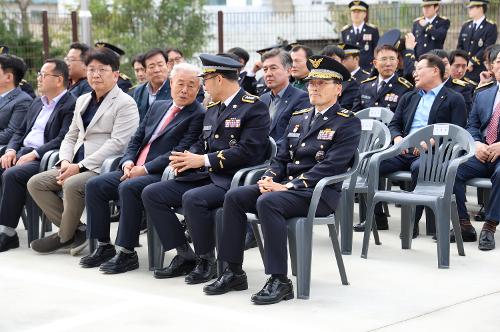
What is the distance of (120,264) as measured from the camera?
669cm

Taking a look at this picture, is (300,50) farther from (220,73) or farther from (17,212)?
(17,212)

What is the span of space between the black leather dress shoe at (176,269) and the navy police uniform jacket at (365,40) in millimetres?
6588

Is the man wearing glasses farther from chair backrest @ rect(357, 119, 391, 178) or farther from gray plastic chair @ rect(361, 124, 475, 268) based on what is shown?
gray plastic chair @ rect(361, 124, 475, 268)

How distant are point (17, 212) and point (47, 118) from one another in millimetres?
919

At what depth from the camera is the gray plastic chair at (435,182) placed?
6613 mm

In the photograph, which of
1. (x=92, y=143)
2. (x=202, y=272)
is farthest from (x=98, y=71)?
(x=202, y=272)

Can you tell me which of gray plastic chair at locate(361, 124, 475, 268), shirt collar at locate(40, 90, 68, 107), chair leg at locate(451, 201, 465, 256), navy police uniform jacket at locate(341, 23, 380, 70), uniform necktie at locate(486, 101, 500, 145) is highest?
navy police uniform jacket at locate(341, 23, 380, 70)

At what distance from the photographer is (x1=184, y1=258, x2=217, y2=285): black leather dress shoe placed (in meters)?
6.30

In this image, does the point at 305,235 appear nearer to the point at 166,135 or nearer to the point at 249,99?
the point at 249,99

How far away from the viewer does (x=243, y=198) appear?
5.99 m

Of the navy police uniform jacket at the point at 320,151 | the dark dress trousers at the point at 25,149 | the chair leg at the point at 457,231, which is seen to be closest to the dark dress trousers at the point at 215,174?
the navy police uniform jacket at the point at 320,151

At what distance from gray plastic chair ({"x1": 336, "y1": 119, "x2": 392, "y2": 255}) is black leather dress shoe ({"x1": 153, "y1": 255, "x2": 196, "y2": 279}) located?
4.22 ft

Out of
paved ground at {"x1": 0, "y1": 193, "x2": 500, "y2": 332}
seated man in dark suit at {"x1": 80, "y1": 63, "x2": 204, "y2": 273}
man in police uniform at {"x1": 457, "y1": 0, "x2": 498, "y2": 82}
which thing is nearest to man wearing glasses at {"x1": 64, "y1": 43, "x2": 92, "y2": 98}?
seated man in dark suit at {"x1": 80, "y1": 63, "x2": 204, "y2": 273}

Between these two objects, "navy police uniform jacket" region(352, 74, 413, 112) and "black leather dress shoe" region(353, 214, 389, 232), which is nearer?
"black leather dress shoe" region(353, 214, 389, 232)
